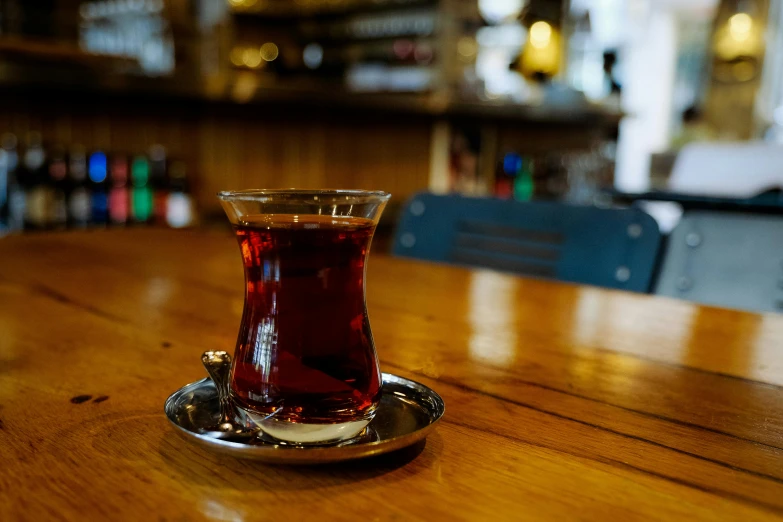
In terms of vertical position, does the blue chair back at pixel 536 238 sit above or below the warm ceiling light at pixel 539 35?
below

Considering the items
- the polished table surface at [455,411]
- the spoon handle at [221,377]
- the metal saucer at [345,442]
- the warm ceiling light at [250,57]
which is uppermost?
the warm ceiling light at [250,57]

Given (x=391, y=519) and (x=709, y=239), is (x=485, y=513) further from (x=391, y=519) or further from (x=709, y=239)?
(x=709, y=239)

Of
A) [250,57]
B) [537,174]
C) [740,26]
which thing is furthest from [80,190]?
[740,26]

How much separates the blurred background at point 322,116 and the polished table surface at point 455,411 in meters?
0.44

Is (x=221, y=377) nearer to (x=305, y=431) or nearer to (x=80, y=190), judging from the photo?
(x=305, y=431)

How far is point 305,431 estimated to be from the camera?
36 centimetres

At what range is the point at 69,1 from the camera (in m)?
3.06

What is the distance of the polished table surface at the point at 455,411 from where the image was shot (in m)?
0.33

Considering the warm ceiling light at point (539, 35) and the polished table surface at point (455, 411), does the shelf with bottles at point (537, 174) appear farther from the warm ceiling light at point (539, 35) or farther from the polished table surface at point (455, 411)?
the polished table surface at point (455, 411)

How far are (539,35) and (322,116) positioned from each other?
48.7 inches

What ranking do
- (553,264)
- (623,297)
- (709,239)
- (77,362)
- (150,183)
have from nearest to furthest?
(77,362) → (623,297) → (709,239) → (553,264) → (150,183)

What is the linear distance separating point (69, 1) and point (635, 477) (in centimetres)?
337

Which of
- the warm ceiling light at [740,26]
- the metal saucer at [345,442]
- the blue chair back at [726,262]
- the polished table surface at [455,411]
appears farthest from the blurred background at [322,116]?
the warm ceiling light at [740,26]

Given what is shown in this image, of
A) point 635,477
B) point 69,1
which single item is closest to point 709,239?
point 635,477
